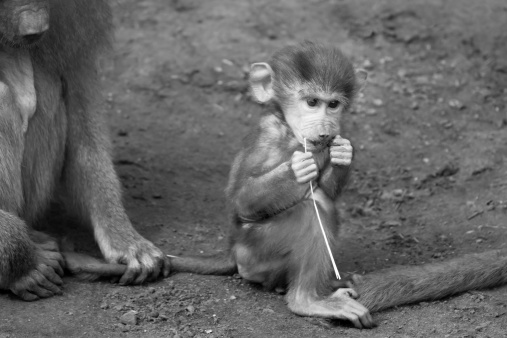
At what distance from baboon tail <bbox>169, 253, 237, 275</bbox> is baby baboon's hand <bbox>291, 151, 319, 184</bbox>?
100 cm

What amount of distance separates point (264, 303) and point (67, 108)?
199 centimetres

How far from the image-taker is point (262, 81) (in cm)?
643

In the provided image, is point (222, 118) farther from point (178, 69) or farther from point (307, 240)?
point (307, 240)

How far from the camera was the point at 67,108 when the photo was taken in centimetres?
709

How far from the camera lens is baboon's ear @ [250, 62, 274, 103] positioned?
6.39 metres

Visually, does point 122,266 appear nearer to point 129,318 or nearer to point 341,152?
point 129,318

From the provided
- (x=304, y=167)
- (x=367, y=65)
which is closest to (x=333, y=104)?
(x=304, y=167)

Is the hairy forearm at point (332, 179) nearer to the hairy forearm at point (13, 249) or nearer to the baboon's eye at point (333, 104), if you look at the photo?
the baboon's eye at point (333, 104)

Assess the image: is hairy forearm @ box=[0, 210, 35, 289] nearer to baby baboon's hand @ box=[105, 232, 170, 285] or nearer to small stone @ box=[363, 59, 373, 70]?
baby baboon's hand @ box=[105, 232, 170, 285]

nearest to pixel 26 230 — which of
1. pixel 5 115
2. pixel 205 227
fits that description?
pixel 5 115

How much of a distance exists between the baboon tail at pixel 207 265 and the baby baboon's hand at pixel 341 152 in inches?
43.0

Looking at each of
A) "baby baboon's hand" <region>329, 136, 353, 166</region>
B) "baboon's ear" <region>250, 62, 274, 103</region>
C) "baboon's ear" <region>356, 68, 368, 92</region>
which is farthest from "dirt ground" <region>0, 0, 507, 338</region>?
"baboon's ear" <region>356, 68, 368, 92</region>

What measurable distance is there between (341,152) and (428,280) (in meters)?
1.03

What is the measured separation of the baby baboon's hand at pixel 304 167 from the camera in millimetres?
5883
